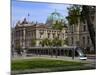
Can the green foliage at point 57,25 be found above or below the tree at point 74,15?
below

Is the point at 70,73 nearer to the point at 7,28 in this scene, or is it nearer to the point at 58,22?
the point at 58,22

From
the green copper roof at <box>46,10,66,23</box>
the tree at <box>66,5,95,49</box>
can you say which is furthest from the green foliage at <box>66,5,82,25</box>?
the green copper roof at <box>46,10,66,23</box>

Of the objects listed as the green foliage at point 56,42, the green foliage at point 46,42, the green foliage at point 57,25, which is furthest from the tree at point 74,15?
the green foliage at point 46,42

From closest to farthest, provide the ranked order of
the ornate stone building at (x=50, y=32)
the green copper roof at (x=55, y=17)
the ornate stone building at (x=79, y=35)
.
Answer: the ornate stone building at (x=50, y=32) < the green copper roof at (x=55, y=17) < the ornate stone building at (x=79, y=35)

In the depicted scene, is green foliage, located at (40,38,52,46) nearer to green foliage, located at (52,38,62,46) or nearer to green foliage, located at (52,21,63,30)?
green foliage, located at (52,38,62,46)

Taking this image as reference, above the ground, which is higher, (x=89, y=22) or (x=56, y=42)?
(x=89, y=22)

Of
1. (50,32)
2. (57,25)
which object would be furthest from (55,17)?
(50,32)

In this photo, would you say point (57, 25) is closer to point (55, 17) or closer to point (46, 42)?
point (55, 17)

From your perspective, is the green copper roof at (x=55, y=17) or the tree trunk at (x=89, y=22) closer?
the green copper roof at (x=55, y=17)

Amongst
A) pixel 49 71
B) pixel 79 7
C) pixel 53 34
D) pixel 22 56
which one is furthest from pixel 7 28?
pixel 79 7

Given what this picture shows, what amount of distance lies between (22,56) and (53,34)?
0.52m

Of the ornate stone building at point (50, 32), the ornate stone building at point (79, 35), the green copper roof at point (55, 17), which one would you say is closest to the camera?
the ornate stone building at point (50, 32)

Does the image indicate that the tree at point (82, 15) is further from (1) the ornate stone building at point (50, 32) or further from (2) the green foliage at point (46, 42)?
(2) the green foliage at point (46, 42)
